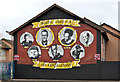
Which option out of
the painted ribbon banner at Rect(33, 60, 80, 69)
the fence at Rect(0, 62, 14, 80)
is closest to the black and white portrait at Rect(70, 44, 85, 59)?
the painted ribbon banner at Rect(33, 60, 80, 69)

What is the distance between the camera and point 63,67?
923 inches

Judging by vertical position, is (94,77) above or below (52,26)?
below

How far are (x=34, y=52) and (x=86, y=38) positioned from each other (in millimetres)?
6475

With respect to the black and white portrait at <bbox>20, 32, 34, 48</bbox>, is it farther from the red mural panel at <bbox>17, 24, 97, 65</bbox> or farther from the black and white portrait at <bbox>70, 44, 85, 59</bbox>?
the black and white portrait at <bbox>70, 44, 85, 59</bbox>

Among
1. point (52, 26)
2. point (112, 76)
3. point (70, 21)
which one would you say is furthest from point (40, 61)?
point (112, 76)

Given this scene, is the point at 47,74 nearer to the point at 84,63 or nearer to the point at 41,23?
the point at 84,63

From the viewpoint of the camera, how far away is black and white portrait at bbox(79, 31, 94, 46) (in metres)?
23.1

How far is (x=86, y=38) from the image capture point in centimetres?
2330

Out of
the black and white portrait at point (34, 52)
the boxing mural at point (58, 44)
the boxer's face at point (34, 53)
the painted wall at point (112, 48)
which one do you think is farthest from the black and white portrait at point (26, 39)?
the painted wall at point (112, 48)

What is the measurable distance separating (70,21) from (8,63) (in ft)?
28.3

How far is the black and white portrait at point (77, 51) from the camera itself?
76.0 ft

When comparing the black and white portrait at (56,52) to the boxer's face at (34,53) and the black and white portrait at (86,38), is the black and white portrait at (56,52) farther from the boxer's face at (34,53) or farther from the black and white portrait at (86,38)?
the black and white portrait at (86,38)

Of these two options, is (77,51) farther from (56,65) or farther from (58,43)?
(56,65)

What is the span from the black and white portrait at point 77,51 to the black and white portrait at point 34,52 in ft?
13.2
